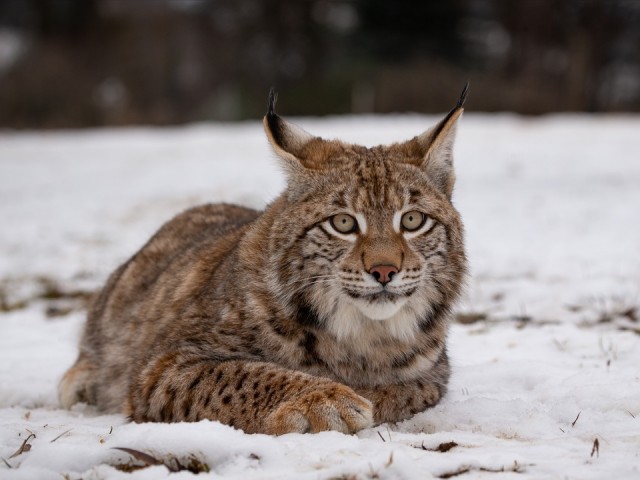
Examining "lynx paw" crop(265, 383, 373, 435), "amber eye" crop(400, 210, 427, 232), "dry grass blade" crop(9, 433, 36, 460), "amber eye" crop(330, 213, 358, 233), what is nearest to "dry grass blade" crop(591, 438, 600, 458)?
"lynx paw" crop(265, 383, 373, 435)

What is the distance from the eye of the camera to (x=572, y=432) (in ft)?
10.6

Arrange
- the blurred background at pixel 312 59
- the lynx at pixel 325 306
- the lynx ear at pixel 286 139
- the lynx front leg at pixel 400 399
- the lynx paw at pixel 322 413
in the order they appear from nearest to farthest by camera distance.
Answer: the lynx paw at pixel 322 413 → the lynx at pixel 325 306 → the lynx front leg at pixel 400 399 → the lynx ear at pixel 286 139 → the blurred background at pixel 312 59

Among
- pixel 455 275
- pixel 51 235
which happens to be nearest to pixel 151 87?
pixel 51 235

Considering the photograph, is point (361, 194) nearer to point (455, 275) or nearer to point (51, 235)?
point (455, 275)

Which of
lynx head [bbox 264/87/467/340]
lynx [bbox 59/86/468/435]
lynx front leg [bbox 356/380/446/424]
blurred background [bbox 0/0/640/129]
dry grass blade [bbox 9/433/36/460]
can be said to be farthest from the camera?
blurred background [bbox 0/0/640/129]

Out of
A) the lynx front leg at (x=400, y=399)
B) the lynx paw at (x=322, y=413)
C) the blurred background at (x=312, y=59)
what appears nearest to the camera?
the lynx paw at (x=322, y=413)

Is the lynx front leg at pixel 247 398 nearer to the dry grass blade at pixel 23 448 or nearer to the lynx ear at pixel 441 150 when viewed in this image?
the dry grass blade at pixel 23 448

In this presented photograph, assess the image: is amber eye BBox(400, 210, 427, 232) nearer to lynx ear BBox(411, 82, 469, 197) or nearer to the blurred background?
lynx ear BBox(411, 82, 469, 197)

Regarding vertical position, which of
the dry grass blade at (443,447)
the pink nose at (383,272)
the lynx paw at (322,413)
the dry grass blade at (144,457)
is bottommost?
the dry grass blade at (144,457)

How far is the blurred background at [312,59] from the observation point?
23266 millimetres

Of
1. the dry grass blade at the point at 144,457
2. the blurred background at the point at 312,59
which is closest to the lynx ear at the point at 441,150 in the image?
the dry grass blade at the point at 144,457

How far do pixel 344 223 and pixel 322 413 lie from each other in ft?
2.80

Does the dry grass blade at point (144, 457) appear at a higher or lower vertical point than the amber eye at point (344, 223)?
lower

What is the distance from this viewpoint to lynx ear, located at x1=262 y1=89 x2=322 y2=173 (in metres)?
3.66
